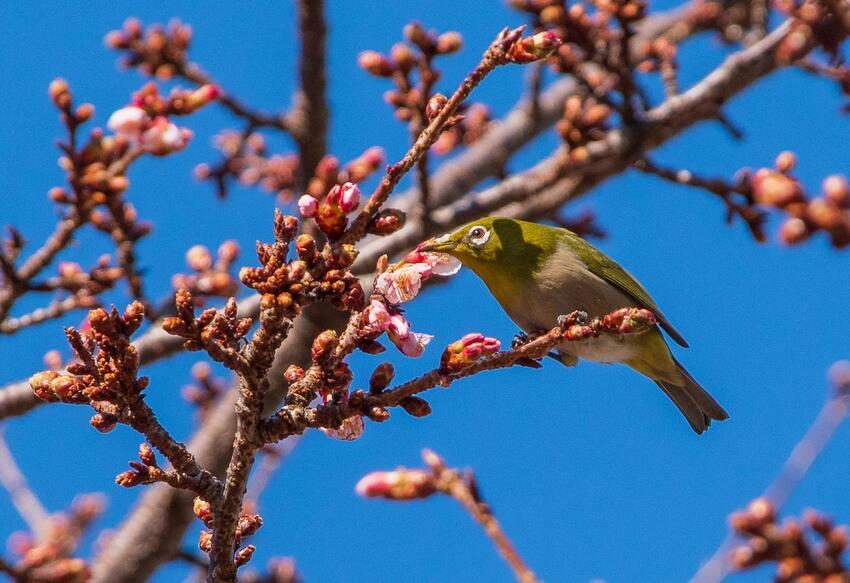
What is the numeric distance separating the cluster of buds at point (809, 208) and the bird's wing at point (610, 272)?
2950mm

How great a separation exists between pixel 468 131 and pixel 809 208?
5.93 metres

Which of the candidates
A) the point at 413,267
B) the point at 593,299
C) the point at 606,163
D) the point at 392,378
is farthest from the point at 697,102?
the point at 392,378

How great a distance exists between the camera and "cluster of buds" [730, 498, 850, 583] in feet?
9.36

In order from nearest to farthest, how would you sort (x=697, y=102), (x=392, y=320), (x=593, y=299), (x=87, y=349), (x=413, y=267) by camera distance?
(x=87, y=349), (x=392, y=320), (x=413, y=267), (x=593, y=299), (x=697, y=102)

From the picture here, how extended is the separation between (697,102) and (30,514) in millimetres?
4586

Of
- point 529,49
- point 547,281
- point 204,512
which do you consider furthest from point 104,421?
point 547,281

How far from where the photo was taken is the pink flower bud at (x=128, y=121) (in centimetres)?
448

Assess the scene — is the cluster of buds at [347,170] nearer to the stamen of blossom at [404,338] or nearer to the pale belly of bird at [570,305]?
the pale belly of bird at [570,305]

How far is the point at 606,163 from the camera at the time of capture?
18.4 ft

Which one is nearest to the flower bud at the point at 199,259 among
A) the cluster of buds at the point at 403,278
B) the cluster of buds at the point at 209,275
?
the cluster of buds at the point at 209,275

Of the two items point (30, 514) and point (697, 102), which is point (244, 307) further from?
point (697, 102)

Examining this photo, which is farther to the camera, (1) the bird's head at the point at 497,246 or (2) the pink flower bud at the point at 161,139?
(1) the bird's head at the point at 497,246

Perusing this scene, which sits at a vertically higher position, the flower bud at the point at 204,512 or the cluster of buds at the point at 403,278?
the cluster of buds at the point at 403,278

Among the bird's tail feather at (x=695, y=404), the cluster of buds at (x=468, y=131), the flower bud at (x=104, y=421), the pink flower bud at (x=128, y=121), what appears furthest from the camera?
the cluster of buds at (x=468, y=131)
